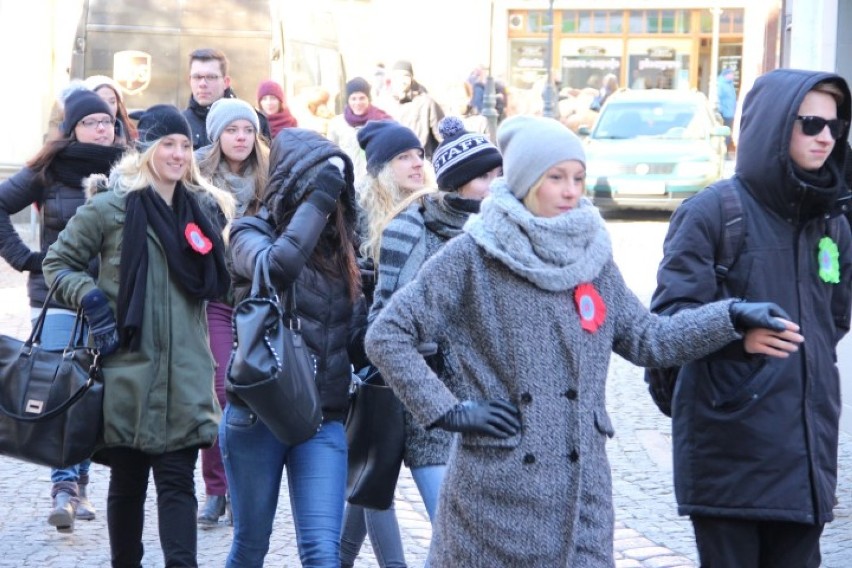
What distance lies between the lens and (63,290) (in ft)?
17.5

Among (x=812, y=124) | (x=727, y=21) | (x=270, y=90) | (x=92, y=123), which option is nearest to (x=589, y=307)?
(x=812, y=124)

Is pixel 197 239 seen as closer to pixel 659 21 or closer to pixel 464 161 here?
Result: pixel 464 161

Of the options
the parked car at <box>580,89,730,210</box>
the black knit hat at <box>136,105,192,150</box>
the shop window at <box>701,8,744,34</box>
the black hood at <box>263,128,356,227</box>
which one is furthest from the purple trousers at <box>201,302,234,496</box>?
the shop window at <box>701,8,744,34</box>

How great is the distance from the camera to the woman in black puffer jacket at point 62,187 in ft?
22.0

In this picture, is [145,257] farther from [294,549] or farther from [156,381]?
[294,549]

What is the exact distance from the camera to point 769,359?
414 cm

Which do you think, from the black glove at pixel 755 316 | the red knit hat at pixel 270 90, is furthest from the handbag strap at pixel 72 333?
the red knit hat at pixel 270 90

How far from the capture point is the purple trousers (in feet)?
22.3

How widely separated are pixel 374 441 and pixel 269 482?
0.44 metres

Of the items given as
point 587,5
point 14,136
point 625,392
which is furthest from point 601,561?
point 587,5

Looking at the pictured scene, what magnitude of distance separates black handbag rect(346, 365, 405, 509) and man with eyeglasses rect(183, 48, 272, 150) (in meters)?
3.66

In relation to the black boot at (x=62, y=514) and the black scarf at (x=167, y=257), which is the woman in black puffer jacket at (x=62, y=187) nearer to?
the black boot at (x=62, y=514)

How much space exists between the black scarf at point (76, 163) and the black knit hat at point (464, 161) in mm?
2170

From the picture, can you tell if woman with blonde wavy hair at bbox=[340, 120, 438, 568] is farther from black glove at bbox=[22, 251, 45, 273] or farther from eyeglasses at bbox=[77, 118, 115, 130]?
black glove at bbox=[22, 251, 45, 273]
